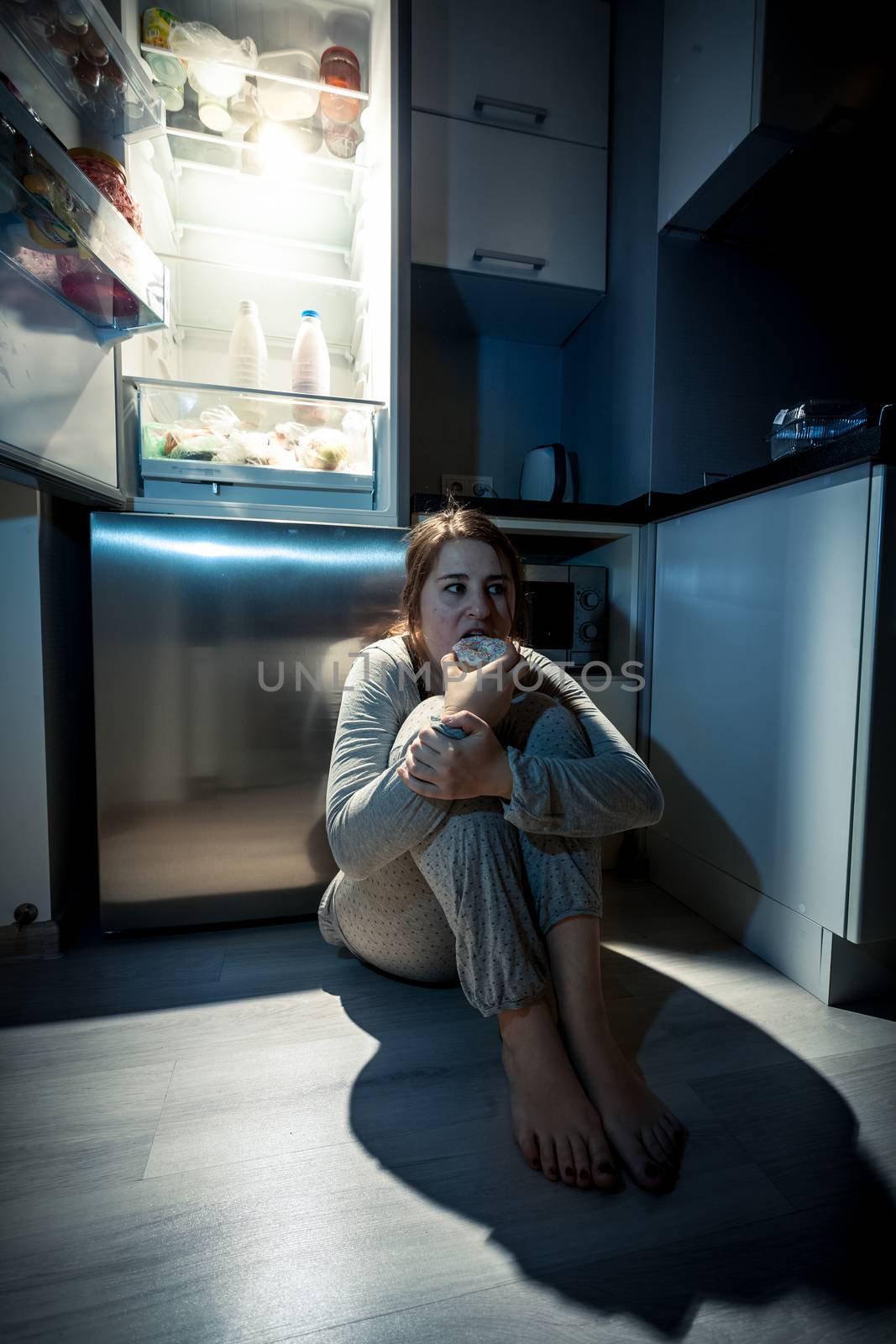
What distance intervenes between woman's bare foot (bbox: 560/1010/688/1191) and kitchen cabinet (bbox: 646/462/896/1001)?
436 millimetres

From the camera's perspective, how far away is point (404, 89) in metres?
1.14

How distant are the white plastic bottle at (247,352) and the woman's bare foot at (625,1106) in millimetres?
1319

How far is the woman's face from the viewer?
904mm

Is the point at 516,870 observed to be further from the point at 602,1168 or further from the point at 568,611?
the point at 568,611

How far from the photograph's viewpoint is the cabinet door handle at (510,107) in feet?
4.92

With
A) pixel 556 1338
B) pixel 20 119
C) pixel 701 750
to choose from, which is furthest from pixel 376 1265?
pixel 20 119

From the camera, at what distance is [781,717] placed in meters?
1.02

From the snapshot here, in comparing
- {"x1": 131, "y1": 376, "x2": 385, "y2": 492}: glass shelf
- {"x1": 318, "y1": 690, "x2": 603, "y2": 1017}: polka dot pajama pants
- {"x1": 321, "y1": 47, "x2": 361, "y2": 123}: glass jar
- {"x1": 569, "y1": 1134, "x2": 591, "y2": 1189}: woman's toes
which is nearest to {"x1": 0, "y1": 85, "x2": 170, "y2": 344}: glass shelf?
{"x1": 131, "y1": 376, "x2": 385, "y2": 492}: glass shelf

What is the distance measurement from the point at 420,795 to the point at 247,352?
109 centimetres

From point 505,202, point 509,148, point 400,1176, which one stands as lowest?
point 400,1176

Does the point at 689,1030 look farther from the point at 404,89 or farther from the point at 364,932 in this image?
the point at 404,89

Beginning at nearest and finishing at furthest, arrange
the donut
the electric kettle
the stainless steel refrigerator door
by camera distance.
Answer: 1. the donut
2. the stainless steel refrigerator door
3. the electric kettle

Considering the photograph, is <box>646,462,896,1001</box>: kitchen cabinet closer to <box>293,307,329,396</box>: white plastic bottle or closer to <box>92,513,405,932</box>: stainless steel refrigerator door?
<box>92,513,405,932</box>: stainless steel refrigerator door

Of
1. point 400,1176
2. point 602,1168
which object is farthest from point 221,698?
point 602,1168
